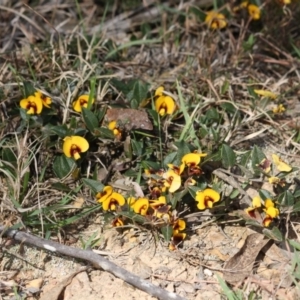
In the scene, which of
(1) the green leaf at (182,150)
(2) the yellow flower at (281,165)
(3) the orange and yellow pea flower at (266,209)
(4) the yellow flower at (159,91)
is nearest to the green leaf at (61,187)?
(1) the green leaf at (182,150)

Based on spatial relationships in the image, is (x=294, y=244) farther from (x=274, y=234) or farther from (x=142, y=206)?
(x=142, y=206)

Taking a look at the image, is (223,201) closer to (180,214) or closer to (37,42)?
(180,214)

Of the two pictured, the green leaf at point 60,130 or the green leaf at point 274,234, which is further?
the green leaf at point 60,130

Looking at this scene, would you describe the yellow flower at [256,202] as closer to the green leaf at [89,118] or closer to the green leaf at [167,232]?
the green leaf at [167,232]

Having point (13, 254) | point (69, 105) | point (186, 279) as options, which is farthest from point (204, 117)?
point (13, 254)

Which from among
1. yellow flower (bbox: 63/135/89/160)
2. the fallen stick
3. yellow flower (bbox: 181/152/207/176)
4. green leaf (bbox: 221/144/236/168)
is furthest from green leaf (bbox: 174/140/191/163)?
the fallen stick

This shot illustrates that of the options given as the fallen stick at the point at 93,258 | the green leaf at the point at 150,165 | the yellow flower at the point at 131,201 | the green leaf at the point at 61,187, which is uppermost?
the green leaf at the point at 150,165

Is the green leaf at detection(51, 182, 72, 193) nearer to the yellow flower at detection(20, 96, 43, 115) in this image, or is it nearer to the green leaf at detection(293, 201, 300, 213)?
the yellow flower at detection(20, 96, 43, 115)
